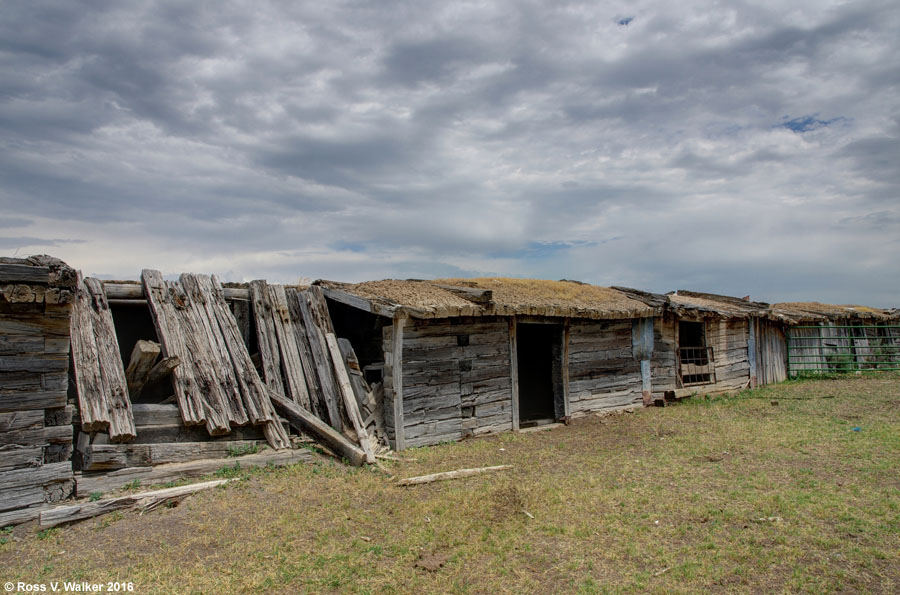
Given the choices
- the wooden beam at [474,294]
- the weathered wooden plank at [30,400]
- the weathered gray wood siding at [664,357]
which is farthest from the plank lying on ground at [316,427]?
the weathered gray wood siding at [664,357]

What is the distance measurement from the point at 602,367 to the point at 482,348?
3958mm

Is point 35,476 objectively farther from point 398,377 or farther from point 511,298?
point 511,298

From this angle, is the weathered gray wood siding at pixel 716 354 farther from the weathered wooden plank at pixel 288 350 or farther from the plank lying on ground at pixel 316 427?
the weathered wooden plank at pixel 288 350

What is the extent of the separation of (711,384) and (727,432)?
5326 millimetres

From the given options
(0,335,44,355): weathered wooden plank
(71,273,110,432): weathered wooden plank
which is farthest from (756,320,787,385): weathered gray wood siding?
(0,335,44,355): weathered wooden plank

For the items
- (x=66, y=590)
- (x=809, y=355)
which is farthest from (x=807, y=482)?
(x=809, y=355)

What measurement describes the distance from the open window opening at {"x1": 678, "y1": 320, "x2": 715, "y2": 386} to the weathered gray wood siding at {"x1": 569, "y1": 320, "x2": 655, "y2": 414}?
6.91ft

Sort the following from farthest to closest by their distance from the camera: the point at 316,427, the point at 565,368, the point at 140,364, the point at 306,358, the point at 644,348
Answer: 1. the point at 644,348
2. the point at 565,368
3. the point at 306,358
4. the point at 316,427
5. the point at 140,364

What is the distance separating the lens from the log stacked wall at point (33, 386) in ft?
20.2

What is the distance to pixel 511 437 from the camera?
10859 millimetres

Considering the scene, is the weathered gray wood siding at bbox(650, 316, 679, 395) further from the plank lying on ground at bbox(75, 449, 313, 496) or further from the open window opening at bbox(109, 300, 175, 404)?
the open window opening at bbox(109, 300, 175, 404)

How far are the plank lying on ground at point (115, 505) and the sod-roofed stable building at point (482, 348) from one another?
3.57 meters

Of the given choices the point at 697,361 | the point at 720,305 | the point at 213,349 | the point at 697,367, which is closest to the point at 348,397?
the point at 213,349

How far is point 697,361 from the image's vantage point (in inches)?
631
